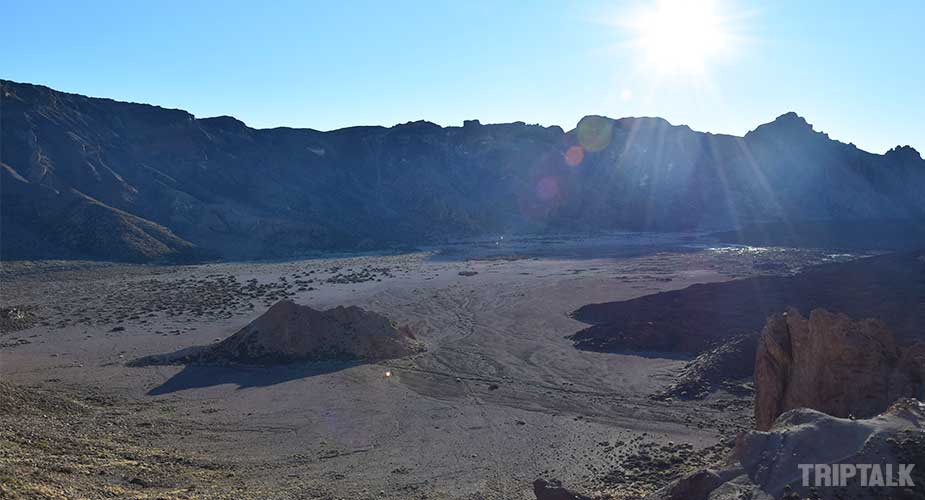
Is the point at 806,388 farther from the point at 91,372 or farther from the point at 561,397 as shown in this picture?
the point at 91,372

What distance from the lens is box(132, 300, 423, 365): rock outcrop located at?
21047mm

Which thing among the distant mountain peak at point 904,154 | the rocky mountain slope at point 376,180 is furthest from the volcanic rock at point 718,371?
the distant mountain peak at point 904,154

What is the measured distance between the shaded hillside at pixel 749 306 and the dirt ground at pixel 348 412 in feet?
5.04

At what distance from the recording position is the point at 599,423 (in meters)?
14.5

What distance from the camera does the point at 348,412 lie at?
51.7 ft

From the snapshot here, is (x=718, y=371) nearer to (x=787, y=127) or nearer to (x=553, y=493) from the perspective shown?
(x=553, y=493)

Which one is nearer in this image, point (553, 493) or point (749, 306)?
point (553, 493)

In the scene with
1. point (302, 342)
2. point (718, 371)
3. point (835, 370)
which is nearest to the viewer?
point (835, 370)

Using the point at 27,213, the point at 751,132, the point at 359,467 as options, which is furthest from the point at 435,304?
the point at 751,132

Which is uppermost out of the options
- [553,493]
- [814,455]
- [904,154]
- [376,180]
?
[904,154]

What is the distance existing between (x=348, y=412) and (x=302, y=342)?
6286 mm

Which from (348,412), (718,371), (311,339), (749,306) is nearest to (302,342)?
(311,339)

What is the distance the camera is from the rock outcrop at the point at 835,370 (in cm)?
1009

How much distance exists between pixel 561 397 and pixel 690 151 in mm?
106328
